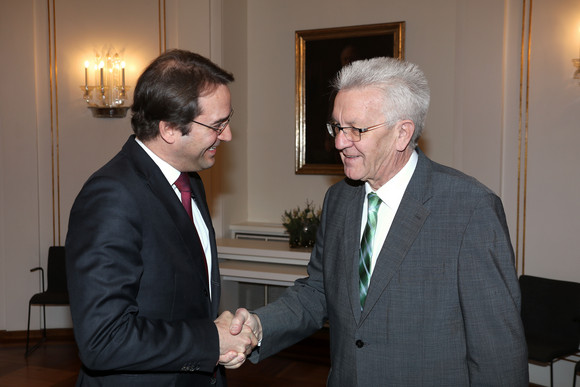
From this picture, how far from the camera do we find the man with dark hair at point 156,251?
175cm

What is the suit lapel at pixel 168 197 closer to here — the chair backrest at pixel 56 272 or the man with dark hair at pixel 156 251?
the man with dark hair at pixel 156 251

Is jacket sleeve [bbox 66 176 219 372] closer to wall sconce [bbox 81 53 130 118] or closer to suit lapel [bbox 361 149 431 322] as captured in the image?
suit lapel [bbox 361 149 431 322]

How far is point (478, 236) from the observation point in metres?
1.81

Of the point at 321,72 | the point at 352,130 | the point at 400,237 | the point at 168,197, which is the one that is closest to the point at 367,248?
the point at 400,237

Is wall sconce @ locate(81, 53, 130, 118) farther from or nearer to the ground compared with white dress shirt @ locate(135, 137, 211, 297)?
farther from the ground

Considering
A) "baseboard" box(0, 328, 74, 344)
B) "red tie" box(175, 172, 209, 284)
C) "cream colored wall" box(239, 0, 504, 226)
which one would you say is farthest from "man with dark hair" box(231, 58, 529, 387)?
"baseboard" box(0, 328, 74, 344)

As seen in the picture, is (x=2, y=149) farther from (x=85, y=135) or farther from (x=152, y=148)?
(x=152, y=148)

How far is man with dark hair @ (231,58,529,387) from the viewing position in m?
1.80

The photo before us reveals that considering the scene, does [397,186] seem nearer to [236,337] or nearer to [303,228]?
[236,337]

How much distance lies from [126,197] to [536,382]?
431 cm

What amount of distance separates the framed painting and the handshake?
147 inches

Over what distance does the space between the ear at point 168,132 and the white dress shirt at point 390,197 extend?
78 centimetres

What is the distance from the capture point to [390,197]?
6.82ft

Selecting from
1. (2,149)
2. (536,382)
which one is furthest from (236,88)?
(536,382)
